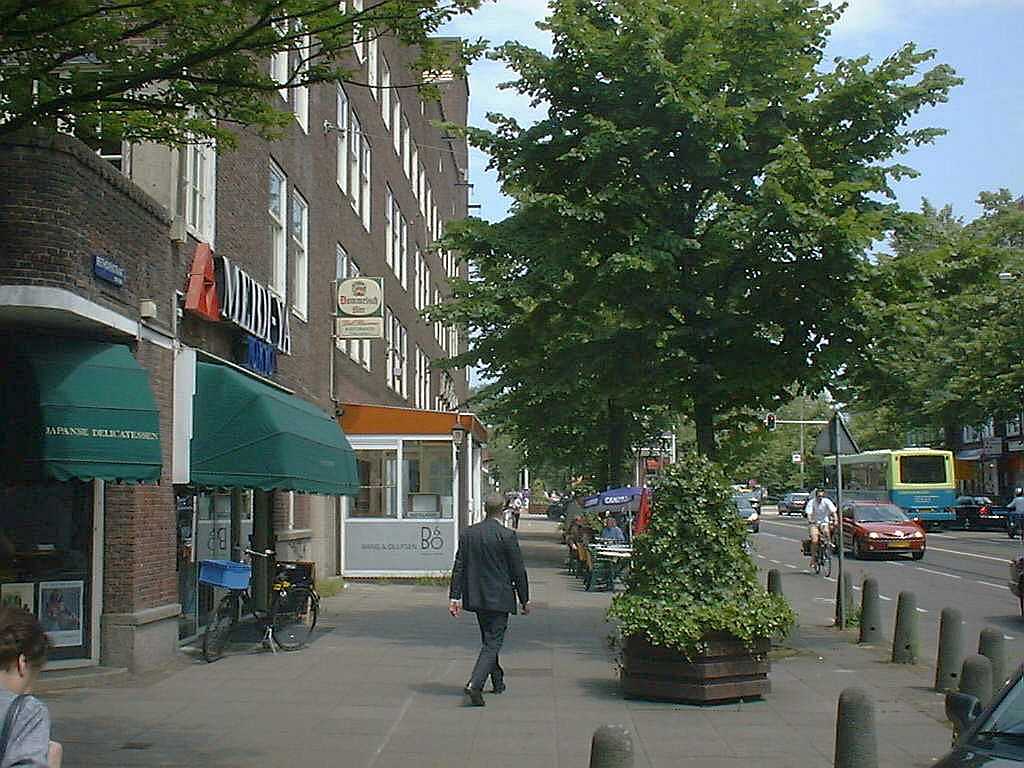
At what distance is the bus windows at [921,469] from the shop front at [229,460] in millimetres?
38565

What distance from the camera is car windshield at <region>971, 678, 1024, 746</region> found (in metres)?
5.06

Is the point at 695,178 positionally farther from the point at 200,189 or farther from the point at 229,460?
the point at 229,460

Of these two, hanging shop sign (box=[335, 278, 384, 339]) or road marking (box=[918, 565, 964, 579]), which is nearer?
hanging shop sign (box=[335, 278, 384, 339])

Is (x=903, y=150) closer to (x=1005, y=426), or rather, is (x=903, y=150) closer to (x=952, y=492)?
(x=952, y=492)

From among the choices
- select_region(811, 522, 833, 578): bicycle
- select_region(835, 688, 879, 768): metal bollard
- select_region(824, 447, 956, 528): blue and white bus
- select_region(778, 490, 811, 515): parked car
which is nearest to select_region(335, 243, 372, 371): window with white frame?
select_region(811, 522, 833, 578): bicycle

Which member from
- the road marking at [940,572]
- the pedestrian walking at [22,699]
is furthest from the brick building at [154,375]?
the road marking at [940,572]

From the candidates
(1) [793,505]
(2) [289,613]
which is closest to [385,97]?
(2) [289,613]

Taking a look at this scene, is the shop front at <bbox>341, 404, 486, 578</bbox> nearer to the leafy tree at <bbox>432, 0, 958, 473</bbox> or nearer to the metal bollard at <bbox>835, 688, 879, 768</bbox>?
the leafy tree at <bbox>432, 0, 958, 473</bbox>

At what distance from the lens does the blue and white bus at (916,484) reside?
5034 cm

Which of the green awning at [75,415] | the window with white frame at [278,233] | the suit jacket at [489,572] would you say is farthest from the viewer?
the window with white frame at [278,233]

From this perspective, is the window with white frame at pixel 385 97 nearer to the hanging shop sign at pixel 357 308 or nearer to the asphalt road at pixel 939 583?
the hanging shop sign at pixel 357 308

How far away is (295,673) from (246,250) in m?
6.17

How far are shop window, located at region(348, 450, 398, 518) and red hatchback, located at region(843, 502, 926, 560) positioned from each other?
43.8 feet

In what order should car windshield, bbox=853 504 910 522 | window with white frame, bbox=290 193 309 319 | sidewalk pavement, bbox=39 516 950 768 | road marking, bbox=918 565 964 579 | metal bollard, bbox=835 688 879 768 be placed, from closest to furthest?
metal bollard, bbox=835 688 879 768, sidewalk pavement, bbox=39 516 950 768, window with white frame, bbox=290 193 309 319, road marking, bbox=918 565 964 579, car windshield, bbox=853 504 910 522
